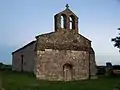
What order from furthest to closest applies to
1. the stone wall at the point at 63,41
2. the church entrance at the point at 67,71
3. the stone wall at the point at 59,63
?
1. the church entrance at the point at 67,71
2. the stone wall at the point at 63,41
3. the stone wall at the point at 59,63

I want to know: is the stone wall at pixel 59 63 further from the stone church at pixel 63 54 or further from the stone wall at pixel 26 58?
the stone wall at pixel 26 58

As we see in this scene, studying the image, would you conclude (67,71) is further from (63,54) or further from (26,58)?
(26,58)

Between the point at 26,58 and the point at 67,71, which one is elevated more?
the point at 26,58

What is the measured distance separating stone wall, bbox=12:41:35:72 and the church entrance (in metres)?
4.03

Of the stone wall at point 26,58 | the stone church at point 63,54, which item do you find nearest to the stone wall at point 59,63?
the stone church at point 63,54

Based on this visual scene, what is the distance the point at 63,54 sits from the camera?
3462 centimetres

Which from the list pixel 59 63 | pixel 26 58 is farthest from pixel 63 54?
pixel 26 58

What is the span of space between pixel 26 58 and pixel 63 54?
7092 millimetres

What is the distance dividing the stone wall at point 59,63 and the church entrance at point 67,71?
38 cm

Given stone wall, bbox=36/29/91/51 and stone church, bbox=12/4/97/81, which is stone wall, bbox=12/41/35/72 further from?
stone wall, bbox=36/29/91/51

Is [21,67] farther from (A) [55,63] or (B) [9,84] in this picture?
(B) [9,84]

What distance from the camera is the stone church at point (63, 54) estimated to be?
33.5 meters

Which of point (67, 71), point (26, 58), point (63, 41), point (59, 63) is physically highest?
point (63, 41)

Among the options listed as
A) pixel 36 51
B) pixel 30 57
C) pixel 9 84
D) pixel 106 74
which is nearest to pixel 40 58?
pixel 36 51
